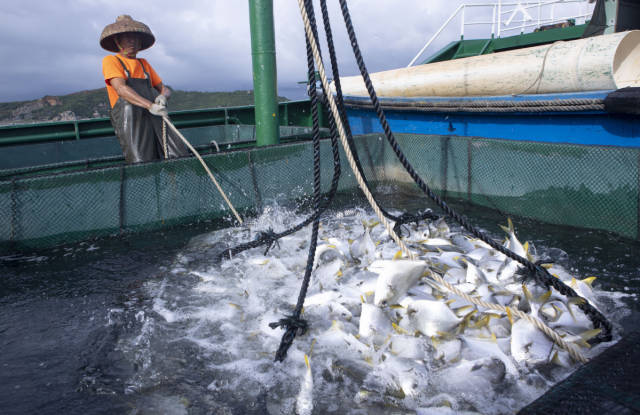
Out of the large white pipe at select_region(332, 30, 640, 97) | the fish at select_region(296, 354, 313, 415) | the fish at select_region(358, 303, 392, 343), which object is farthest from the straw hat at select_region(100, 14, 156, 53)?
the fish at select_region(296, 354, 313, 415)

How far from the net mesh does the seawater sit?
274 millimetres

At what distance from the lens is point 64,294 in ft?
12.5

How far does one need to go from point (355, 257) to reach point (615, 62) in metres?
5.17

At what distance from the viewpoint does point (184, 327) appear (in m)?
3.20

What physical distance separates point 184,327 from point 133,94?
393cm

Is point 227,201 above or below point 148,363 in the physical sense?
above

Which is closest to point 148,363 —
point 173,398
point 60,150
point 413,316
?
point 173,398

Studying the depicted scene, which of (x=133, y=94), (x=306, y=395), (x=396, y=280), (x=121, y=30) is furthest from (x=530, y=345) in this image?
(x=121, y=30)

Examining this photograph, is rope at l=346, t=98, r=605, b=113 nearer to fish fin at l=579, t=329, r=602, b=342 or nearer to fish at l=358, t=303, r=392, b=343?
fish fin at l=579, t=329, r=602, b=342

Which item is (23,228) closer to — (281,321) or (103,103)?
(281,321)

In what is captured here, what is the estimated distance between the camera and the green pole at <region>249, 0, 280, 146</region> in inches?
247

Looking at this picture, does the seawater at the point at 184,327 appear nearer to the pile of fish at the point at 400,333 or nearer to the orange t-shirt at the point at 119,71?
the pile of fish at the point at 400,333

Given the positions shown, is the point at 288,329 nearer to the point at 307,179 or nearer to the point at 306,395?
the point at 306,395

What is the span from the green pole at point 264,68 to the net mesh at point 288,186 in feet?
3.07
